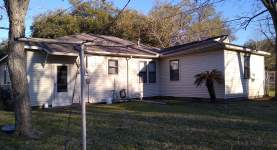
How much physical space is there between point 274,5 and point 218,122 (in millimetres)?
9896

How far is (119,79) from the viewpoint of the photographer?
17.4 metres

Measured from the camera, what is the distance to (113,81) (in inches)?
675

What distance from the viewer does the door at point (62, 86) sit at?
49.2 feet

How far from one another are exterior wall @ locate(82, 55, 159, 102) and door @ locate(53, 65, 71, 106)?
112cm

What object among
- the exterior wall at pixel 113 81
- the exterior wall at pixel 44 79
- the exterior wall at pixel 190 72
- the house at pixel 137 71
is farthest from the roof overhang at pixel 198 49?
the exterior wall at pixel 44 79

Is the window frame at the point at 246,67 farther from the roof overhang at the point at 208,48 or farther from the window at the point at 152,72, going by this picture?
the window at the point at 152,72

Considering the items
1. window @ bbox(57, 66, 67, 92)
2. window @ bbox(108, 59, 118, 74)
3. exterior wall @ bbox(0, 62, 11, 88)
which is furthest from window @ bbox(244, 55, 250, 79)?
exterior wall @ bbox(0, 62, 11, 88)

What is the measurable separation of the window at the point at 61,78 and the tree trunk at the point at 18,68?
26.1 ft

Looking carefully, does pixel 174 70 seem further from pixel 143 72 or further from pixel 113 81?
pixel 113 81

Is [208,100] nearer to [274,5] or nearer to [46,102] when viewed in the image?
[274,5]

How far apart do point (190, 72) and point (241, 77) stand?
8.94 feet

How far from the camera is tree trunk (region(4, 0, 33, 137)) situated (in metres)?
7.11

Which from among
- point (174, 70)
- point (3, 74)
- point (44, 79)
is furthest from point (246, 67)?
point (3, 74)

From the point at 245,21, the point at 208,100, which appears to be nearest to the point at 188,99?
the point at 208,100
